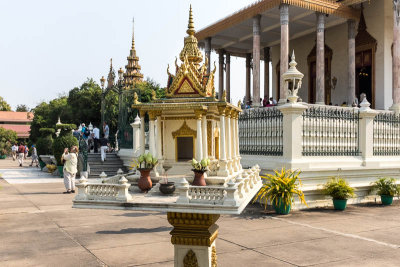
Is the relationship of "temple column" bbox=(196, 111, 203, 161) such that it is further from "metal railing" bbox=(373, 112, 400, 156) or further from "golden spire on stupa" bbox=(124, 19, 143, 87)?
"golden spire on stupa" bbox=(124, 19, 143, 87)

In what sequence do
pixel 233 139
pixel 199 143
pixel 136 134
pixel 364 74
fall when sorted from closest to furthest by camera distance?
1. pixel 199 143
2. pixel 233 139
3. pixel 136 134
4. pixel 364 74

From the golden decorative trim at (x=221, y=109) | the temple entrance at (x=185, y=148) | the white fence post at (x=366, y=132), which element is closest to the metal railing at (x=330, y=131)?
the white fence post at (x=366, y=132)

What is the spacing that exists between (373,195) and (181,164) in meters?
9.21

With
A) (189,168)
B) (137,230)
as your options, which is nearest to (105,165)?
(137,230)

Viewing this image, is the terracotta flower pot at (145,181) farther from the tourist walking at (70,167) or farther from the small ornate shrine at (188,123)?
the tourist walking at (70,167)

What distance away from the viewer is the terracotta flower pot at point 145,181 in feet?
18.9

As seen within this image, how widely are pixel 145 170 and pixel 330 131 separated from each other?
27.4 feet

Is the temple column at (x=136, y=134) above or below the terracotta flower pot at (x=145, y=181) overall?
above

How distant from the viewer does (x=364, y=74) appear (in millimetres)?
20859

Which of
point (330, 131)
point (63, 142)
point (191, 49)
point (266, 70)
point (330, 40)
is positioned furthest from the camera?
point (266, 70)

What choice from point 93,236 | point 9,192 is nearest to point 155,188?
point 93,236

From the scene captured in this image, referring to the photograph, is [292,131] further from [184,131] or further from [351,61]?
[351,61]

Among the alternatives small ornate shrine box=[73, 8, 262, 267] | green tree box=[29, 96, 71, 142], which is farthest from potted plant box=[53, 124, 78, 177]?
green tree box=[29, 96, 71, 142]

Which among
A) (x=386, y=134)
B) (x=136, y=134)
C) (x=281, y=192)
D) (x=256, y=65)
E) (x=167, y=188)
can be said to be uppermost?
(x=256, y=65)
